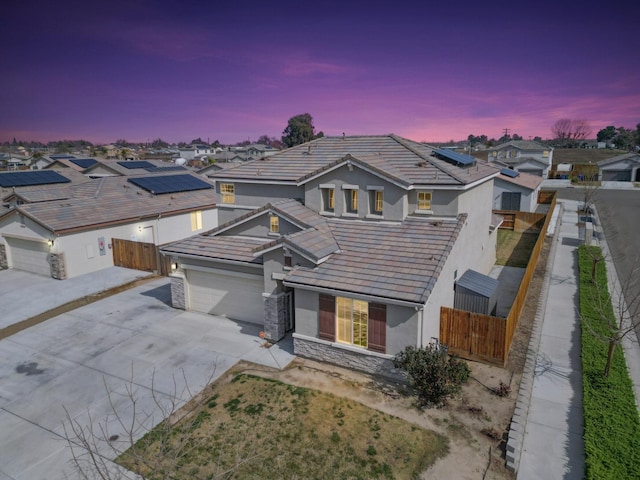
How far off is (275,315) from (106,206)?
749 inches

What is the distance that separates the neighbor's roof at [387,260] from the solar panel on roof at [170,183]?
21.1 metres

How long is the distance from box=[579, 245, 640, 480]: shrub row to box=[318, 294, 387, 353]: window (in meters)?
6.29

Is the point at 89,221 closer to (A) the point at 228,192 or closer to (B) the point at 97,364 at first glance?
(A) the point at 228,192

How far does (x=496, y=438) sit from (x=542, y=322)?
29.3 ft

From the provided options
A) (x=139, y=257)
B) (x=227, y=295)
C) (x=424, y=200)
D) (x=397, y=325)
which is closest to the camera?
(x=397, y=325)

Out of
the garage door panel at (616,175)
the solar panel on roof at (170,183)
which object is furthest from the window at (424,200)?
the garage door panel at (616,175)

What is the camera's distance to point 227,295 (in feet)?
65.4

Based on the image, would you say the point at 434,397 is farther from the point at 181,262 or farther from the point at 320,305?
the point at 181,262

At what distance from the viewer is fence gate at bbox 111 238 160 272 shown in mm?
26984

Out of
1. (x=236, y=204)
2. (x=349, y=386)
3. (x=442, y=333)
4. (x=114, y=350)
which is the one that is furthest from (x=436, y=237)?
(x=114, y=350)

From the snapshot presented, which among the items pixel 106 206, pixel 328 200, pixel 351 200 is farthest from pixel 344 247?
pixel 106 206

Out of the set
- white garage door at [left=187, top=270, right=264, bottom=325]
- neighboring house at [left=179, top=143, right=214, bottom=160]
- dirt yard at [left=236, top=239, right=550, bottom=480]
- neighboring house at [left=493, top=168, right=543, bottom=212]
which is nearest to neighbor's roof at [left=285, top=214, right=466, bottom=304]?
dirt yard at [left=236, top=239, right=550, bottom=480]

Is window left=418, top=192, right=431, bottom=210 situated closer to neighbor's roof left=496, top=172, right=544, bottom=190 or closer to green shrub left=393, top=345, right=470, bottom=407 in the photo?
green shrub left=393, top=345, right=470, bottom=407

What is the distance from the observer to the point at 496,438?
1161 centimetres
